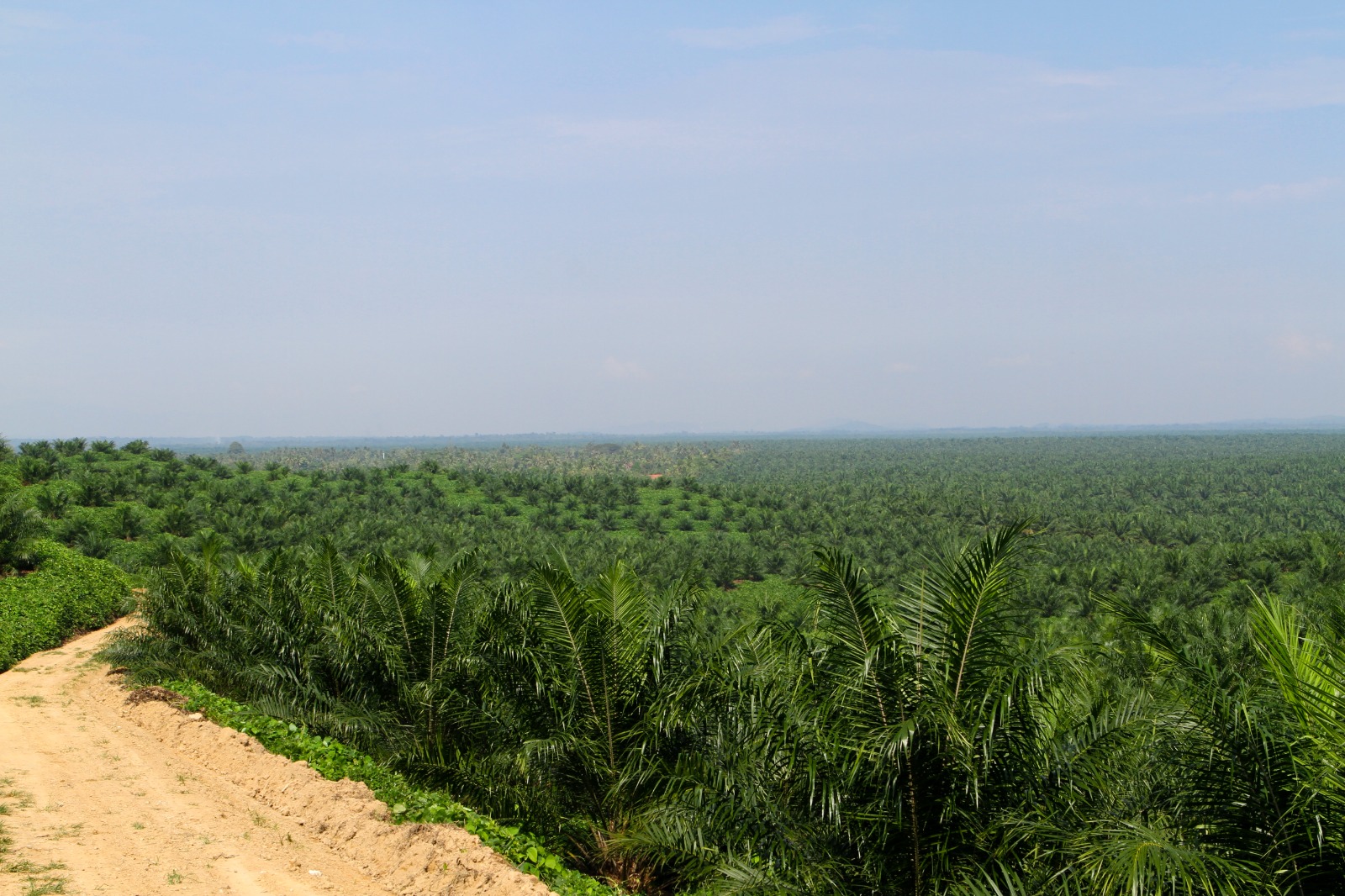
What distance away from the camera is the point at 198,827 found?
7.61 m

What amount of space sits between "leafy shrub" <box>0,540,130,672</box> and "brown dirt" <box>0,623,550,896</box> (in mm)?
5304

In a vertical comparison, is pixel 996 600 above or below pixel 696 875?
above

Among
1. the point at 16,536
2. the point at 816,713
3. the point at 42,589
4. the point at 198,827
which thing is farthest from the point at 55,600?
the point at 816,713

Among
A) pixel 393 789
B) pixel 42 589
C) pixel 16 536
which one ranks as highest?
pixel 16 536

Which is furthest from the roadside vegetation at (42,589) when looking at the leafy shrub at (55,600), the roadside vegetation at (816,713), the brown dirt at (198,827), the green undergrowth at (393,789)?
the brown dirt at (198,827)

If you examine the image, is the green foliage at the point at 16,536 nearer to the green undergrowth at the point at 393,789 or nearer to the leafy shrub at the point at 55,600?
the leafy shrub at the point at 55,600

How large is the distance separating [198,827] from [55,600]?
1238 centimetres

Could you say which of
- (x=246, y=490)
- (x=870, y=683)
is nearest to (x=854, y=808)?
(x=870, y=683)

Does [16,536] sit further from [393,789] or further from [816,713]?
[816,713]

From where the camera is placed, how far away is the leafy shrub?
15258 millimetres

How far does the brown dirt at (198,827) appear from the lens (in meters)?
6.49

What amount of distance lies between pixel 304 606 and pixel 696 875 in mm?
7689

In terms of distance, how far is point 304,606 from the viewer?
11961 millimetres

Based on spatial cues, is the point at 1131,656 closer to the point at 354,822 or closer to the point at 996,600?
the point at 996,600
